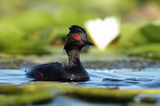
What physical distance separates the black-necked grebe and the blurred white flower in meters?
3.33

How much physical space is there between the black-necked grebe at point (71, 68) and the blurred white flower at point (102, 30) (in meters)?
3.33

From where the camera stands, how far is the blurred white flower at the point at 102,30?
364 inches

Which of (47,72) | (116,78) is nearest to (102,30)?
(116,78)

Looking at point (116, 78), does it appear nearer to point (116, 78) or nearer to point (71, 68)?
point (116, 78)

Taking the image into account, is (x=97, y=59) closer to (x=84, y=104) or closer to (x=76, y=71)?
(x=76, y=71)

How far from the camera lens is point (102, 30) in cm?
934

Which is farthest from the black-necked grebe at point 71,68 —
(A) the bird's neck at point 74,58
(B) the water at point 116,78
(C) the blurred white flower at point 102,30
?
(C) the blurred white flower at point 102,30

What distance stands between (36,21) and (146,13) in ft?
22.0

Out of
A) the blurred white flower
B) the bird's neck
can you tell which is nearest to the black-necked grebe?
the bird's neck

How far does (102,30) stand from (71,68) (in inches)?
142

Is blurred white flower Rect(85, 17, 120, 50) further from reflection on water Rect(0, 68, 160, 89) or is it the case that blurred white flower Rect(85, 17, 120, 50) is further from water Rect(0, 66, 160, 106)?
reflection on water Rect(0, 68, 160, 89)

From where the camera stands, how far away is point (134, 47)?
913 centimetres

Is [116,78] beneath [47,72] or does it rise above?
beneath

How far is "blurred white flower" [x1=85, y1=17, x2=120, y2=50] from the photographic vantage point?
9250mm
